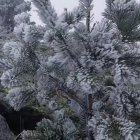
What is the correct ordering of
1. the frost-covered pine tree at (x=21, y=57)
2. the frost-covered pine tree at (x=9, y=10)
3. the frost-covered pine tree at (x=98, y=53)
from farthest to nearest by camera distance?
the frost-covered pine tree at (x=9, y=10) < the frost-covered pine tree at (x=21, y=57) < the frost-covered pine tree at (x=98, y=53)

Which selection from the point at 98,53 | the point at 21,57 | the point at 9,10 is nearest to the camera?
the point at 98,53

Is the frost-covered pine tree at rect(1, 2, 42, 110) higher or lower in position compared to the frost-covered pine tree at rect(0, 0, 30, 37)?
lower

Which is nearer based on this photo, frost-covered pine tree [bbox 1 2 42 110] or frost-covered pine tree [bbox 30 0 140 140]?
frost-covered pine tree [bbox 30 0 140 140]

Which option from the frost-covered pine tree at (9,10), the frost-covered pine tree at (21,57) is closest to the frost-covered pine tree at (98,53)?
the frost-covered pine tree at (21,57)

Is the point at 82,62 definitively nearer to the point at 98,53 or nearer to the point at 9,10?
the point at 98,53

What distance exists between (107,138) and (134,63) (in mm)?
946

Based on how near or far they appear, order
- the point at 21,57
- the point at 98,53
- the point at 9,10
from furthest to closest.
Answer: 1. the point at 9,10
2. the point at 21,57
3. the point at 98,53

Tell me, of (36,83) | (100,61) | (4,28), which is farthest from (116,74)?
(4,28)

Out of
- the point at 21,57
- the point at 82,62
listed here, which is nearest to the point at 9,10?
the point at 21,57

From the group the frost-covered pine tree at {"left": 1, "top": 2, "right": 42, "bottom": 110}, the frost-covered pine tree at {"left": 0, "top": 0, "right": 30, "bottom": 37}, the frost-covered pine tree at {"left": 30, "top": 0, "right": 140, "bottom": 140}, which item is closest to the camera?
the frost-covered pine tree at {"left": 30, "top": 0, "right": 140, "bottom": 140}

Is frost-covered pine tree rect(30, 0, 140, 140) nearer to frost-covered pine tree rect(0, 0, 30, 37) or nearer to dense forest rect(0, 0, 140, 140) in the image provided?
dense forest rect(0, 0, 140, 140)

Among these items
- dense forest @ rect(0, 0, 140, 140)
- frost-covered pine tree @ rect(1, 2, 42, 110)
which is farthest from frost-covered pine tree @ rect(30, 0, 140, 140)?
frost-covered pine tree @ rect(1, 2, 42, 110)

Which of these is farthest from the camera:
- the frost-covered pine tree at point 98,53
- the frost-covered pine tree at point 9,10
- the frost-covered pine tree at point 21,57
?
the frost-covered pine tree at point 9,10

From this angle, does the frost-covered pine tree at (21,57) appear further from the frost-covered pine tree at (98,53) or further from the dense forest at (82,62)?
the frost-covered pine tree at (98,53)
